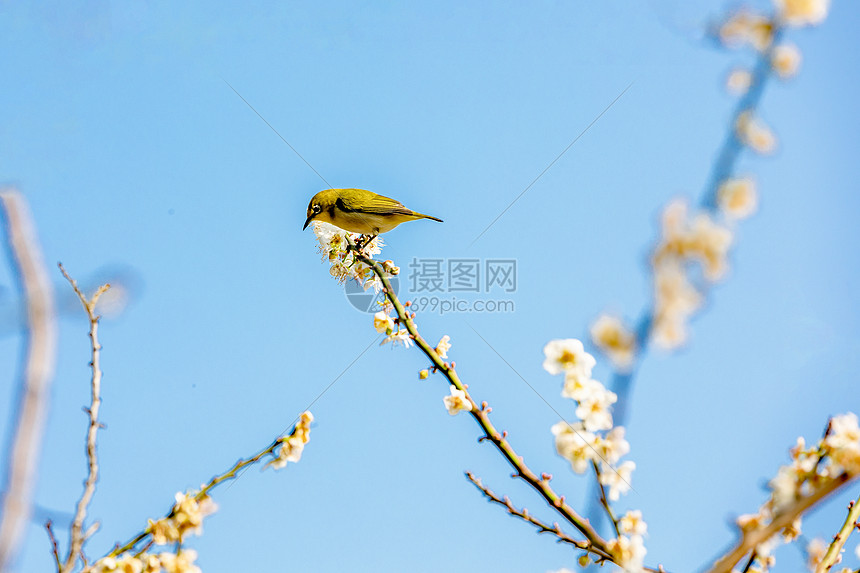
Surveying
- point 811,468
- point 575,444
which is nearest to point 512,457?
point 575,444

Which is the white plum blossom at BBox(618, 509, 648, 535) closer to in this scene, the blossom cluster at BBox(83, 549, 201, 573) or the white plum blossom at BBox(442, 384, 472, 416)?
the white plum blossom at BBox(442, 384, 472, 416)

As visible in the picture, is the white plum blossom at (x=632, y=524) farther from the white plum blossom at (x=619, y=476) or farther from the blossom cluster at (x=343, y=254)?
the blossom cluster at (x=343, y=254)

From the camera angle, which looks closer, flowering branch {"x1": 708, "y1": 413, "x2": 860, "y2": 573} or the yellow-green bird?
flowering branch {"x1": 708, "y1": 413, "x2": 860, "y2": 573}

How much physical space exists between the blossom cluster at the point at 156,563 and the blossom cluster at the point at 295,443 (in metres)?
0.40

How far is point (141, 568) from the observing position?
73.5 inches

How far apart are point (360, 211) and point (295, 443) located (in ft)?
7.38

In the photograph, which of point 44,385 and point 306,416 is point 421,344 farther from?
point 44,385

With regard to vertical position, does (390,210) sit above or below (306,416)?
above

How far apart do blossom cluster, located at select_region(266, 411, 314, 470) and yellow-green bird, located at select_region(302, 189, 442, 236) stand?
77.1 inches

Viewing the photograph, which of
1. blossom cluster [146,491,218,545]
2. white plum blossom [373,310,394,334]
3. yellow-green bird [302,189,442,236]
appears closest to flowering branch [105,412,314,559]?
blossom cluster [146,491,218,545]

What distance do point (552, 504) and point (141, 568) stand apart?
4.34 feet

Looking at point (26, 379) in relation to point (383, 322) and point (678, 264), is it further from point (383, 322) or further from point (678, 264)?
point (383, 322)

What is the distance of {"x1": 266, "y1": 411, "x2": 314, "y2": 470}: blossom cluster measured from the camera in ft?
7.32

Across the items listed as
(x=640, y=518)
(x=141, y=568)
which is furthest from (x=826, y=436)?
(x=141, y=568)
